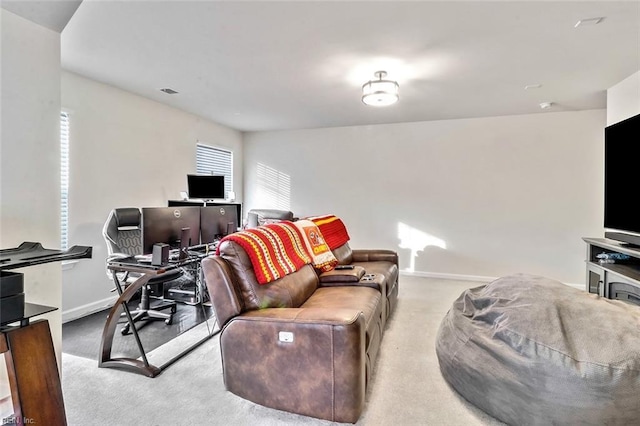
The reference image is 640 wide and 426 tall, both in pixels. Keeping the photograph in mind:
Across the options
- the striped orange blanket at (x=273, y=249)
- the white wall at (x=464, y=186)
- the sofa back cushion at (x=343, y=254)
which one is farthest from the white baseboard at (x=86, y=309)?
the white wall at (x=464, y=186)

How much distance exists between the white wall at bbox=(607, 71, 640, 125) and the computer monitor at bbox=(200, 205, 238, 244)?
397 centimetres

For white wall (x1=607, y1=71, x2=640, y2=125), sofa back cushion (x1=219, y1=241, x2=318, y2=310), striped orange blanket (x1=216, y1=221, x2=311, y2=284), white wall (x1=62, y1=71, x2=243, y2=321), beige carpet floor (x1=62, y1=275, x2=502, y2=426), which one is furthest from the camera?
white wall (x1=62, y1=71, x2=243, y2=321)

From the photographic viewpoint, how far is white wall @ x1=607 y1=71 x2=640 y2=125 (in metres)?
3.10

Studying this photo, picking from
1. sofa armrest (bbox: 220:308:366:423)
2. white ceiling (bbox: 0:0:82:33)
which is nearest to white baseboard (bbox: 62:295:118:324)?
sofa armrest (bbox: 220:308:366:423)

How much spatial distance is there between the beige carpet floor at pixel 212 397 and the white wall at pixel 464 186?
275 centimetres

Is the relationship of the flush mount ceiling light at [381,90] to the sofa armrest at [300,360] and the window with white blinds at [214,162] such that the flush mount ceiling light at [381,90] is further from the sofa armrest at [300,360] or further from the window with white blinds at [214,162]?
the window with white blinds at [214,162]

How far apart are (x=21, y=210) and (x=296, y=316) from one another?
1.39m

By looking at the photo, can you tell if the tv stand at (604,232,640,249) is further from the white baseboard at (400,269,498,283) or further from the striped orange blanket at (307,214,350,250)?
the striped orange blanket at (307,214,350,250)

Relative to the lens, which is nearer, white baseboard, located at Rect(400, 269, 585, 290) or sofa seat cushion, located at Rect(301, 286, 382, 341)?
sofa seat cushion, located at Rect(301, 286, 382, 341)

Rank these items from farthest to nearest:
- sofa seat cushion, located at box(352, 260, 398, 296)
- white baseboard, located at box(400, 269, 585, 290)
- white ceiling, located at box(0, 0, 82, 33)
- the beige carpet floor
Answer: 1. white baseboard, located at box(400, 269, 585, 290)
2. sofa seat cushion, located at box(352, 260, 398, 296)
3. the beige carpet floor
4. white ceiling, located at box(0, 0, 82, 33)

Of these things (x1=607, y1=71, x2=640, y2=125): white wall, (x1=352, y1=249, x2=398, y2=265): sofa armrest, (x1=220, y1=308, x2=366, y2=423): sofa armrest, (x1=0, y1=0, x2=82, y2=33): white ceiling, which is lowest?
(x1=220, y1=308, x2=366, y2=423): sofa armrest

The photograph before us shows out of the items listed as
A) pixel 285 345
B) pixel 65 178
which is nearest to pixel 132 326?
pixel 285 345

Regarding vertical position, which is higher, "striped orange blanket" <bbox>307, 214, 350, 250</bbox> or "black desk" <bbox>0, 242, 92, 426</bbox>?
"striped orange blanket" <bbox>307, 214, 350, 250</bbox>

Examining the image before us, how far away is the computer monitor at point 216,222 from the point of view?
2.91 metres
